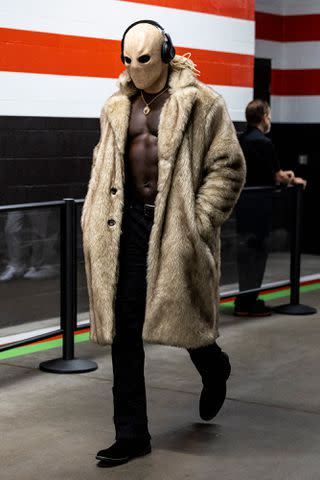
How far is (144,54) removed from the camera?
4316mm

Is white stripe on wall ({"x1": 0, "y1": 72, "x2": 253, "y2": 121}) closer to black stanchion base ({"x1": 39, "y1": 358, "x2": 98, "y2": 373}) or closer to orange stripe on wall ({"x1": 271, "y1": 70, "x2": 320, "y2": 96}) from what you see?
black stanchion base ({"x1": 39, "y1": 358, "x2": 98, "y2": 373})

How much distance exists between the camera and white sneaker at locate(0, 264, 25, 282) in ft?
18.5

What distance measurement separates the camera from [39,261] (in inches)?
232

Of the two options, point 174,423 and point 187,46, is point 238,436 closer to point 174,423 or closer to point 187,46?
point 174,423


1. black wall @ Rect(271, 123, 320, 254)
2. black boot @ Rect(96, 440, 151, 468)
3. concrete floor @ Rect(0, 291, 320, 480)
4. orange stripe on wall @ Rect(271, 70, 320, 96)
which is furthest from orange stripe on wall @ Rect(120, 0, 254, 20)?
black boot @ Rect(96, 440, 151, 468)

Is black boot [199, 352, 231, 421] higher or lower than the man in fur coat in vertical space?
lower

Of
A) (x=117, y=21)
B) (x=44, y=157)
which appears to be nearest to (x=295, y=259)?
(x=44, y=157)

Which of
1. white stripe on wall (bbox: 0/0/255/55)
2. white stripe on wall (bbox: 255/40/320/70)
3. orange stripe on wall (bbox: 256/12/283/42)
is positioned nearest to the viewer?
white stripe on wall (bbox: 0/0/255/55)

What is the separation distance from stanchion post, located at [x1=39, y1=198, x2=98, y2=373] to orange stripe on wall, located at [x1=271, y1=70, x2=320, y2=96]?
5.99 m

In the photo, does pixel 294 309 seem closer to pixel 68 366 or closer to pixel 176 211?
pixel 68 366

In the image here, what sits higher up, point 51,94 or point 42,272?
point 51,94

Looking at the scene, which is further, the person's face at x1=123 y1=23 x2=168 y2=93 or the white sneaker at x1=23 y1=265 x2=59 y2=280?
the white sneaker at x1=23 y1=265 x2=59 y2=280

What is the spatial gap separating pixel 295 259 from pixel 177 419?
3414 millimetres

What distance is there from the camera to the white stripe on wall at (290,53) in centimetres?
1133
